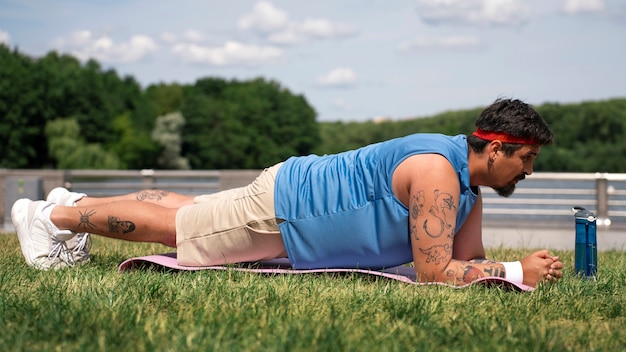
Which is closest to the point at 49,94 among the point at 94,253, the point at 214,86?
the point at 214,86

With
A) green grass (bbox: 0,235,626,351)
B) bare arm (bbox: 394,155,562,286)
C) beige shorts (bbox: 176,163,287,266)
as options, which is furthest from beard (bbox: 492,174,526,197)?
beige shorts (bbox: 176,163,287,266)

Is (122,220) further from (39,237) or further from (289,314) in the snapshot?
(289,314)

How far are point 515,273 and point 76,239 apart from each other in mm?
2842

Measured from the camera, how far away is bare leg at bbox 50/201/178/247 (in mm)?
5445

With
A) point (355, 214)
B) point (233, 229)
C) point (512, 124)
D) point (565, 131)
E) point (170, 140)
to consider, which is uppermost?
point (512, 124)

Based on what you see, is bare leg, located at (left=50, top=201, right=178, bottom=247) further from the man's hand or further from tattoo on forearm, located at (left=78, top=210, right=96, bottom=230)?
the man's hand

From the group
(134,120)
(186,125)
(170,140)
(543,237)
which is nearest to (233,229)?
(543,237)

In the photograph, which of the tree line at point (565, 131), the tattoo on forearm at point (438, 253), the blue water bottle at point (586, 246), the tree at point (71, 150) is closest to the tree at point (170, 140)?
the tree line at point (565, 131)

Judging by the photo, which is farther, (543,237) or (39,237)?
(543,237)

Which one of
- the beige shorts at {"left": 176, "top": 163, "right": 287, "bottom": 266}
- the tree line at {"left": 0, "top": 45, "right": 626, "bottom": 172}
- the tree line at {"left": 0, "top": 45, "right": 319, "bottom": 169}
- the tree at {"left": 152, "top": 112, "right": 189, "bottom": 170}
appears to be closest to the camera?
the beige shorts at {"left": 176, "top": 163, "right": 287, "bottom": 266}

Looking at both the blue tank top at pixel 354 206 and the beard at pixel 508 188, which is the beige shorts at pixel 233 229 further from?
the beard at pixel 508 188

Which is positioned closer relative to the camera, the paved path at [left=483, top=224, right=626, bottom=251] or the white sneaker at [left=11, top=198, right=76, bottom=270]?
the white sneaker at [left=11, top=198, right=76, bottom=270]

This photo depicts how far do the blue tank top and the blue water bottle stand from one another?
978mm

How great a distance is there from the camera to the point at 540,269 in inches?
197
